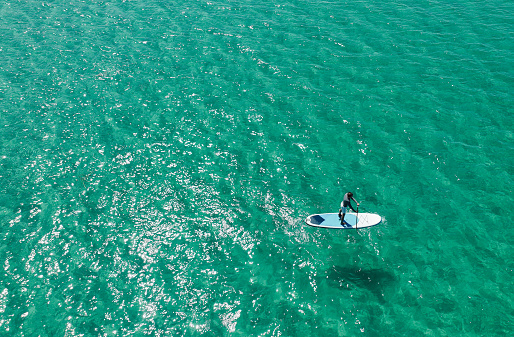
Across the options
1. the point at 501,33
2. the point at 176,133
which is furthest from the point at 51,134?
the point at 501,33

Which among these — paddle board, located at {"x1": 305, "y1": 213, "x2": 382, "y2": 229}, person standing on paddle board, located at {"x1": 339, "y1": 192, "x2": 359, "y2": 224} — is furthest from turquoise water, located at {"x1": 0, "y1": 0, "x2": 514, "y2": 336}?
person standing on paddle board, located at {"x1": 339, "y1": 192, "x2": 359, "y2": 224}

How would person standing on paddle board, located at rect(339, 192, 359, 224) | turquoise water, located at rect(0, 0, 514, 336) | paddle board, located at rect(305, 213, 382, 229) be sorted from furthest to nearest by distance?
paddle board, located at rect(305, 213, 382, 229), person standing on paddle board, located at rect(339, 192, 359, 224), turquoise water, located at rect(0, 0, 514, 336)

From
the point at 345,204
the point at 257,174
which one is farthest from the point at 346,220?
the point at 257,174

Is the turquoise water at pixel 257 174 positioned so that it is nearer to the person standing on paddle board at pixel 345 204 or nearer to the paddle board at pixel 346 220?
the paddle board at pixel 346 220

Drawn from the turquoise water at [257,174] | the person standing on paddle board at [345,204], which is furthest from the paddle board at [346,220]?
the turquoise water at [257,174]

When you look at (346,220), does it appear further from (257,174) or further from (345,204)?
(257,174)

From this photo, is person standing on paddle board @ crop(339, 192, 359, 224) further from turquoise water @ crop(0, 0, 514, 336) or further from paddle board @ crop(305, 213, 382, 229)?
turquoise water @ crop(0, 0, 514, 336)
